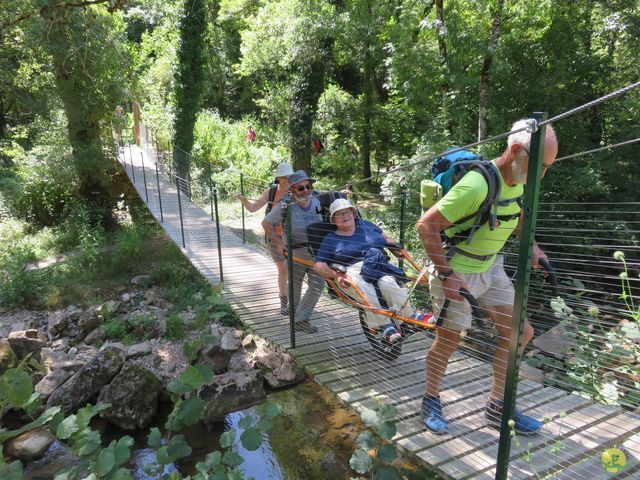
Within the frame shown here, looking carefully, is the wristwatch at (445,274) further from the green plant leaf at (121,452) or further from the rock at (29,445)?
the rock at (29,445)

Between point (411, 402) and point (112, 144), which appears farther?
point (112, 144)

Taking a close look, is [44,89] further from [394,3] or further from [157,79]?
[157,79]

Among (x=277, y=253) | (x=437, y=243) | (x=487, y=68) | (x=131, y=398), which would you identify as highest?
(x=487, y=68)

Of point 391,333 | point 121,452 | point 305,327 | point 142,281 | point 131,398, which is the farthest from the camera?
point 142,281

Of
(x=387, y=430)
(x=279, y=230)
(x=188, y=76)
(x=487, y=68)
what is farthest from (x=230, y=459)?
(x=188, y=76)

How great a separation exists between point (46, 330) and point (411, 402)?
193 inches

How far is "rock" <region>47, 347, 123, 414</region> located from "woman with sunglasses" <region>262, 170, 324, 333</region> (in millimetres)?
2105

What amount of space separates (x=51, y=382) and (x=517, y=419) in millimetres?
3953

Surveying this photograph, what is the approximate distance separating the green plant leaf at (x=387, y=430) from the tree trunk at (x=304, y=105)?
23.1ft

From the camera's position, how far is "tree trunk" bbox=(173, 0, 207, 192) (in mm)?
8453

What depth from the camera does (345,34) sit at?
311 inches

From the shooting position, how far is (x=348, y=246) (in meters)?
2.58

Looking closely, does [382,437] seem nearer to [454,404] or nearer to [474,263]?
[454,404]

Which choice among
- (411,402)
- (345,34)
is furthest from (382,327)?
(345,34)
